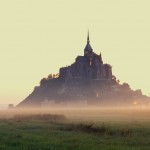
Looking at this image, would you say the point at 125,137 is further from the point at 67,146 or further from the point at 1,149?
the point at 1,149

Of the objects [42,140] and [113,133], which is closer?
[42,140]

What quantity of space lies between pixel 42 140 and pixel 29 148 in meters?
4.26

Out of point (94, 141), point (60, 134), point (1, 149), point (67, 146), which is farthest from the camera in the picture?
point (60, 134)

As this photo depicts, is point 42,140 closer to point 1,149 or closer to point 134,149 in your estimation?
point 1,149

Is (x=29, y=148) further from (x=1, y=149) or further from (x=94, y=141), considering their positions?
(x=94, y=141)

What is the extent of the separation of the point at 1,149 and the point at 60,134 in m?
11.8

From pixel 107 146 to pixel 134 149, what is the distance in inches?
87.3

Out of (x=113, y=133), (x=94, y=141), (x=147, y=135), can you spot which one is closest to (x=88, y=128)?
(x=113, y=133)

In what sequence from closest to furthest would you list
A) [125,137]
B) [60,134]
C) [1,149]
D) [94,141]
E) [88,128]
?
[1,149]
[94,141]
[125,137]
[60,134]
[88,128]

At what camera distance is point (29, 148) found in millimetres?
31188

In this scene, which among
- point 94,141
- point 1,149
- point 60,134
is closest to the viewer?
point 1,149

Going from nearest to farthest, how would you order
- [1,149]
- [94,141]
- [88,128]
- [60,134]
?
1. [1,149]
2. [94,141]
3. [60,134]
4. [88,128]

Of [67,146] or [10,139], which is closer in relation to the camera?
[67,146]

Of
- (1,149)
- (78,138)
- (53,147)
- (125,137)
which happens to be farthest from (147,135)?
(1,149)
